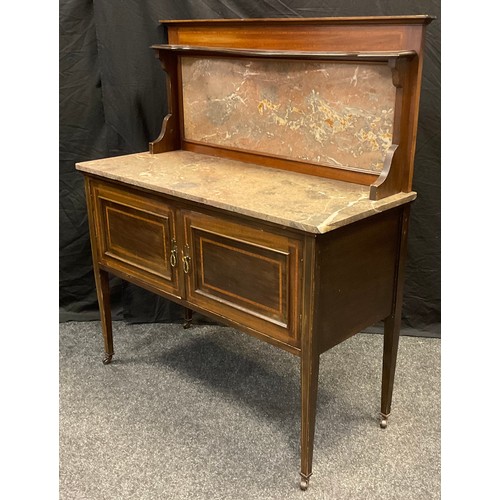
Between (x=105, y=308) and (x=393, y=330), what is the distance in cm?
126

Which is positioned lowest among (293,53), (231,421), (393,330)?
(231,421)

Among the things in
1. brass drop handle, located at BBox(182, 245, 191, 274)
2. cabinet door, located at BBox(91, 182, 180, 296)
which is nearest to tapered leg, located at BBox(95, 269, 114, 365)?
cabinet door, located at BBox(91, 182, 180, 296)

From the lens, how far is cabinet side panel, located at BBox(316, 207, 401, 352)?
178 cm

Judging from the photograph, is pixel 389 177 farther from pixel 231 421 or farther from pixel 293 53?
pixel 231 421

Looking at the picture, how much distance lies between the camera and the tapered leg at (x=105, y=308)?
2.62 metres

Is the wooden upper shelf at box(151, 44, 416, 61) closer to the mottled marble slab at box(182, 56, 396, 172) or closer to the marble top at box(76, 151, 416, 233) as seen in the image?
the mottled marble slab at box(182, 56, 396, 172)

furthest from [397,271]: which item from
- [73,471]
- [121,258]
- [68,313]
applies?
[68,313]

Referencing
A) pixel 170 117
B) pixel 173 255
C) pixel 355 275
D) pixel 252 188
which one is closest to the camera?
pixel 355 275

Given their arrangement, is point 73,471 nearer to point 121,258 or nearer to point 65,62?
point 121,258

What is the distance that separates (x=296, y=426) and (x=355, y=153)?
3.43 feet

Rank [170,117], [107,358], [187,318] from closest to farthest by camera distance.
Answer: [170,117] → [107,358] → [187,318]

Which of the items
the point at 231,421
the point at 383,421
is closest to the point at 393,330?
the point at 383,421

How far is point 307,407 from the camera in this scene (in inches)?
75.2

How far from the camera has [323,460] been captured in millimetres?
2109
